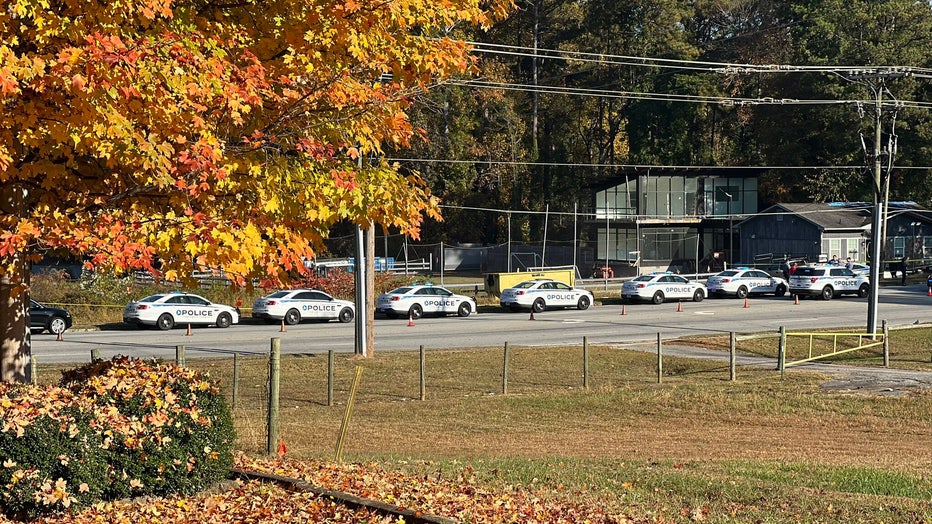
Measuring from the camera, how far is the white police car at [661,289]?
5025 centimetres

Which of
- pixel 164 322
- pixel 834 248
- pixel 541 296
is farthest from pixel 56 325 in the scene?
pixel 834 248

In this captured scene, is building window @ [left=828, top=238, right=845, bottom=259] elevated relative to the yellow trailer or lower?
elevated

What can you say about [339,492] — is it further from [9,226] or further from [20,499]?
[9,226]

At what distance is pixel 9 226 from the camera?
9.76m

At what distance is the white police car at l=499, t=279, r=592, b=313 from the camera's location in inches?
1843

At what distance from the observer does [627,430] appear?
19.8 meters

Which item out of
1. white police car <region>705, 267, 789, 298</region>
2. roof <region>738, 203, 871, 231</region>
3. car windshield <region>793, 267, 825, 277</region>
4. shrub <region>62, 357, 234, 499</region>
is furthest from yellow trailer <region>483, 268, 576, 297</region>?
shrub <region>62, 357, 234, 499</region>

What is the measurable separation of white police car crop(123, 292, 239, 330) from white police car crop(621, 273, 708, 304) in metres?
19.5

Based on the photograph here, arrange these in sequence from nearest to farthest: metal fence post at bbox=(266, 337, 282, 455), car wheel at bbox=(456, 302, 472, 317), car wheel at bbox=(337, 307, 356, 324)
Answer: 1. metal fence post at bbox=(266, 337, 282, 455)
2. car wheel at bbox=(337, 307, 356, 324)
3. car wheel at bbox=(456, 302, 472, 317)

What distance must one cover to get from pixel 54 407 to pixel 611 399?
51.2ft

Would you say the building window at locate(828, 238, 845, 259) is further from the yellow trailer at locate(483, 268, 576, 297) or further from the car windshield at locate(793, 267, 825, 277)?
the yellow trailer at locate(483, 268, 576, 297)

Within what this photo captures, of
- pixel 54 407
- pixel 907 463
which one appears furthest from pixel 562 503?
pixel 907 463

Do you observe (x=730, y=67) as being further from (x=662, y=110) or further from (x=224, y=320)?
(x=662, y=110)

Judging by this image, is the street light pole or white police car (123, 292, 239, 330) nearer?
white police car (123, 292, 239, 330)
